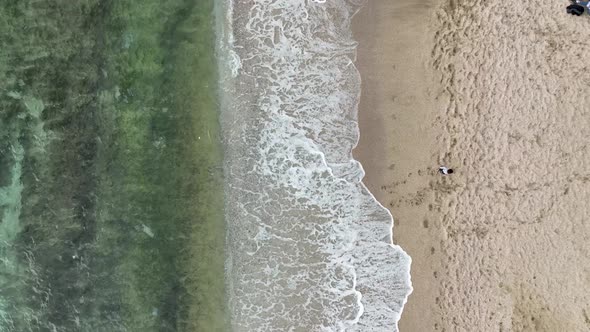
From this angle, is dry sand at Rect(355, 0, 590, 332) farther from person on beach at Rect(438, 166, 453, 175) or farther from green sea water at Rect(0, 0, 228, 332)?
green sea water at Rect(0, 0, 228, 332)

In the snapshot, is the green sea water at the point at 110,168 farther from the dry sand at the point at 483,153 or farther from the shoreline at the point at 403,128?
the dry sand at the point at 483,153

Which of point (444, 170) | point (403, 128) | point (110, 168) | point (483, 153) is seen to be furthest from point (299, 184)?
point (110, 168)

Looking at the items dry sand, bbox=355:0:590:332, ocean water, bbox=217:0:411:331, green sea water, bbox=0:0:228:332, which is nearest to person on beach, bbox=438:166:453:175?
dry sand, bbox=355:0:590:332

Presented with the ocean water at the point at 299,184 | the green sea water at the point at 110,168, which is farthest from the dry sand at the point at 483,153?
the green sea water at the point at 110,168

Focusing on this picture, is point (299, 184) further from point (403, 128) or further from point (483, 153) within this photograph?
point (483, 153)

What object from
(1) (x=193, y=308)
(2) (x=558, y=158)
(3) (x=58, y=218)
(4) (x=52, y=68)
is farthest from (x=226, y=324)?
(2) (x=558, y=158)

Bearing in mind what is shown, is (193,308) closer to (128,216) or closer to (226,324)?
(226,324)

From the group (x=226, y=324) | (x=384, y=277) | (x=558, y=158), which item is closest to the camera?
(x=558, y=158)
